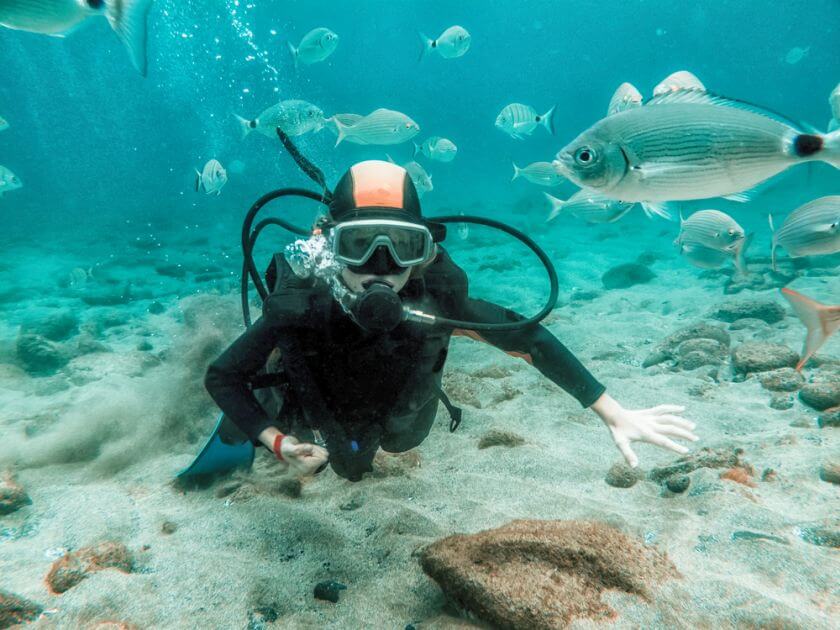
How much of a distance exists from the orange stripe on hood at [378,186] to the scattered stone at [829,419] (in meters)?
4.23

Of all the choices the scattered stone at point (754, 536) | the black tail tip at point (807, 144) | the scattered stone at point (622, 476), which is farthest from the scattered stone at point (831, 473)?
the black tail tip at point (807, 144)

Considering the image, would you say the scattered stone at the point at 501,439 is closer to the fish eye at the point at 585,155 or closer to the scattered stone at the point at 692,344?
the fish eye at the point at 585,155

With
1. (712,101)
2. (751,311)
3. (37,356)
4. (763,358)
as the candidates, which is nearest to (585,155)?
(712,101)

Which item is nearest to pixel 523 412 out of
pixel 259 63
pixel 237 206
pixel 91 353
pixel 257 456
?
pixel 257 456

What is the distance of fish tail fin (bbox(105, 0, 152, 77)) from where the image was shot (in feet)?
8.04

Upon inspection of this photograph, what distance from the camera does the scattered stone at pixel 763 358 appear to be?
5.16 metres

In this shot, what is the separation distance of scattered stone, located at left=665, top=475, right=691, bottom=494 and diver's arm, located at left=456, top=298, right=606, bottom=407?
0.92 m

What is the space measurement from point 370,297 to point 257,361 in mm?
912

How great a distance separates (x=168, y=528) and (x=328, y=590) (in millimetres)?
1552

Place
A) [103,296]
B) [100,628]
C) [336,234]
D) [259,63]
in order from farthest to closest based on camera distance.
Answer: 1. [259,63]
2. [103,296]
3. [336,234]
4. [100,628]

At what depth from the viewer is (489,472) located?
11.9 ft

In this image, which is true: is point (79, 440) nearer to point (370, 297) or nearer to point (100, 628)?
point (100, 628)

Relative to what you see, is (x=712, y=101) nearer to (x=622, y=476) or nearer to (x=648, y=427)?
(x=648, y=427)

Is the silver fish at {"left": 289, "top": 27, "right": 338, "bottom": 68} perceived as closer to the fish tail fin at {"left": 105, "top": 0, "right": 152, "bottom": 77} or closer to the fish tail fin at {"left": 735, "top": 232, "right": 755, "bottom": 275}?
the fish tail fin at {"left": 105, "top": 0, "right": 152, "bottom": 77}
